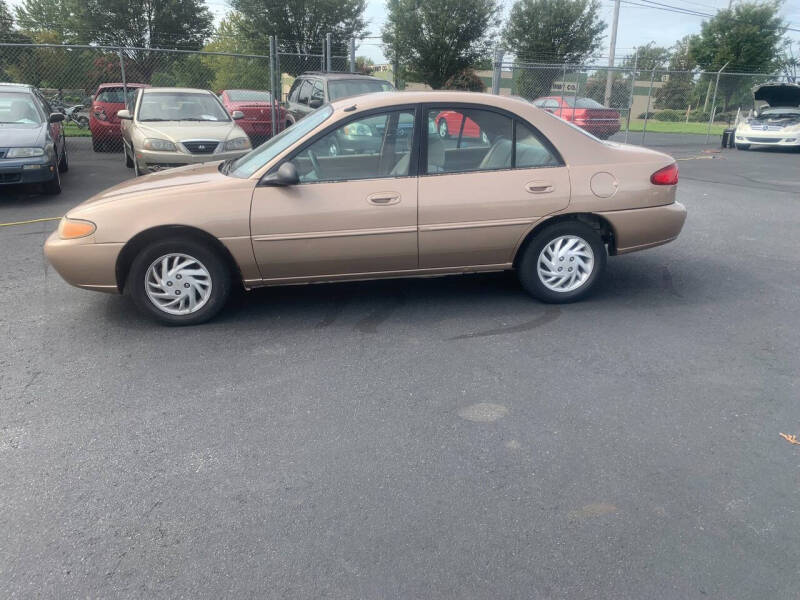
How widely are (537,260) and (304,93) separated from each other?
33.3 ft

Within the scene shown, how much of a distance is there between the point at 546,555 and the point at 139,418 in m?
2.23

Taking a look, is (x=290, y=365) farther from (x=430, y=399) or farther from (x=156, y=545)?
(x=156, y=545)

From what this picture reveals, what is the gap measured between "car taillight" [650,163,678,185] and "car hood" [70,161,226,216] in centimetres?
336

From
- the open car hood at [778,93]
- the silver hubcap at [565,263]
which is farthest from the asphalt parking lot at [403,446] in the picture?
the open car hood at [778,93]

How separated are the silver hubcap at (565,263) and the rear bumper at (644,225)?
0.93ft

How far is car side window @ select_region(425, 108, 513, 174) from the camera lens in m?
4.83

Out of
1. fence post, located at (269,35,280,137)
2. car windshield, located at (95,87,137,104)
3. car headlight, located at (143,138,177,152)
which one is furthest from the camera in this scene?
car windshield, located at (95,87,137,104)

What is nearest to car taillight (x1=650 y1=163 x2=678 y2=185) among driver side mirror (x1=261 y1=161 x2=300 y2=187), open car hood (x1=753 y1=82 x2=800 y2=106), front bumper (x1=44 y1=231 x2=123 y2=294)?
driver side mirror (x1=261 y1=161 x2=300 y2=187)

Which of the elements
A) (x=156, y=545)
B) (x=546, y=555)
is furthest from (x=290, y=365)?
(x=546, y=555)

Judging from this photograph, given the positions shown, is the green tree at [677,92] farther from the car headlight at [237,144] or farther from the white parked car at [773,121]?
the car headlight at [237,144]

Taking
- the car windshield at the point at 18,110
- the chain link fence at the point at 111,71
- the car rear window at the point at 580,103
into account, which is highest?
the chain link fence at the point at 111,71

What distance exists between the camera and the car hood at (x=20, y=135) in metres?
8.86

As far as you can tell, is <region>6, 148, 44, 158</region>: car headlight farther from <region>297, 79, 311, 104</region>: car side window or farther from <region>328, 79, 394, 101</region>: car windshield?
<region>297, 79, 311, 104</region>: car side window

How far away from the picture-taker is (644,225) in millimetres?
5184
